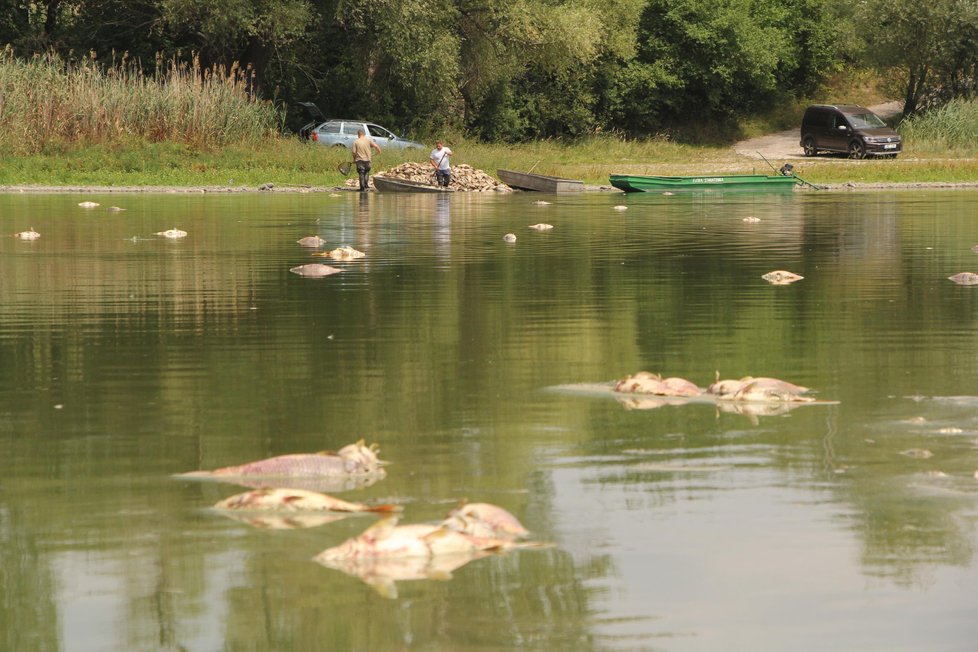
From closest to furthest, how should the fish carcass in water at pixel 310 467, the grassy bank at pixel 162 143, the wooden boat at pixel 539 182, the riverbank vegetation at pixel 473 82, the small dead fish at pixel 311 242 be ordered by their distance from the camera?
the fish carcass in water at pixel 310 467, the small dead fish at pixel 311 242, the wooden boat at pixel 539 182, the grassy bank at pixel 162 143, the riverbank vegetation at pixel 473 82

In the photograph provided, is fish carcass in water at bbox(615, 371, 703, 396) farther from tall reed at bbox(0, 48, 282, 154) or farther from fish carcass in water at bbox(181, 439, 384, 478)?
tall reed at bbox(0, 48, 282, 154)

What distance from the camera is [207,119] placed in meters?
45.1

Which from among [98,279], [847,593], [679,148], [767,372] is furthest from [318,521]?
[679,148]

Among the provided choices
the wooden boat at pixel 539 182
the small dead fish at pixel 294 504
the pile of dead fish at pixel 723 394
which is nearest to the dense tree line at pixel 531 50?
the wooden boat at pixel 539 182

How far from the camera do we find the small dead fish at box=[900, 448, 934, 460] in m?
8.50

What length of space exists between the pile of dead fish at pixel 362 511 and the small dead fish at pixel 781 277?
1008cm

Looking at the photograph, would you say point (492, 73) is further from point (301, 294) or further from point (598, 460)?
point (598, 460)

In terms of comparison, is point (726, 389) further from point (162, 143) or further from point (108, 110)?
point (108, 110)

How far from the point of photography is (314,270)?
1883 centimetres

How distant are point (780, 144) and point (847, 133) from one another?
9400 mm

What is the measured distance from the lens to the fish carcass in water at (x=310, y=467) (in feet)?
26.5

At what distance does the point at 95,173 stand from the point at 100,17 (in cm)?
1533

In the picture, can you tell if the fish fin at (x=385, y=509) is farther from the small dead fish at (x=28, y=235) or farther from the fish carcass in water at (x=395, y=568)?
the small dead fish at (x=28, y=235)

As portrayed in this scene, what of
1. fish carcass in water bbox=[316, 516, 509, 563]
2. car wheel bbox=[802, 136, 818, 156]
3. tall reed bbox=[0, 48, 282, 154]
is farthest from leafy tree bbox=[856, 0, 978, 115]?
fish carcass in water bbox=[316, 516, 509, 563]
